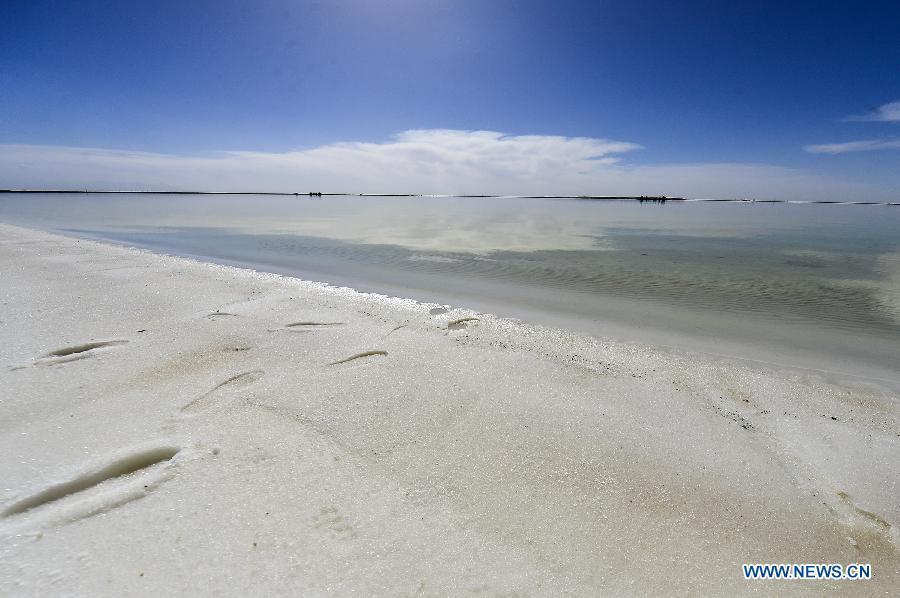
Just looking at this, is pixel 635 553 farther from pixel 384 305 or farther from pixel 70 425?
pixel 384 305

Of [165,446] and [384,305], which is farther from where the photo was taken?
[384,305]

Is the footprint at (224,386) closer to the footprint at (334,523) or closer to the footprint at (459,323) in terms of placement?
the footprint at (334,523)

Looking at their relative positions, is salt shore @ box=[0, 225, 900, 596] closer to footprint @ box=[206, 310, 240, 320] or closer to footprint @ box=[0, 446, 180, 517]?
footprint @ box=[0, 446, 180, 517]

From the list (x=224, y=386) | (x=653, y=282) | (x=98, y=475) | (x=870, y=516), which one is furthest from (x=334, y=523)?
(x=653, y=282)

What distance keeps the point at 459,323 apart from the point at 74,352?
5.05 metres

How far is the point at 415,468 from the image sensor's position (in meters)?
3.18

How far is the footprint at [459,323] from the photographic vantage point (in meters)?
6.74

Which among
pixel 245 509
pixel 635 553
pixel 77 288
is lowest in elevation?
pixel 635 553

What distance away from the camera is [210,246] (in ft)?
56.5

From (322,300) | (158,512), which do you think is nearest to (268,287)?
(322,300)

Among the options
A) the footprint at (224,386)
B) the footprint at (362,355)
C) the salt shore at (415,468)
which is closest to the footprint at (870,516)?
the salt shore at (415,468)

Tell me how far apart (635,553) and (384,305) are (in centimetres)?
613

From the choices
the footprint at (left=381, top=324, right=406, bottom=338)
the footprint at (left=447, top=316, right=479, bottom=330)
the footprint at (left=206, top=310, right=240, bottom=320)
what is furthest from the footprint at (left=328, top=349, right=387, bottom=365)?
the footprint at (left=206, top=310, right=240, bottom=320)

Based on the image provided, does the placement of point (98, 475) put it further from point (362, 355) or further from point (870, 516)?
point (870, 516)
